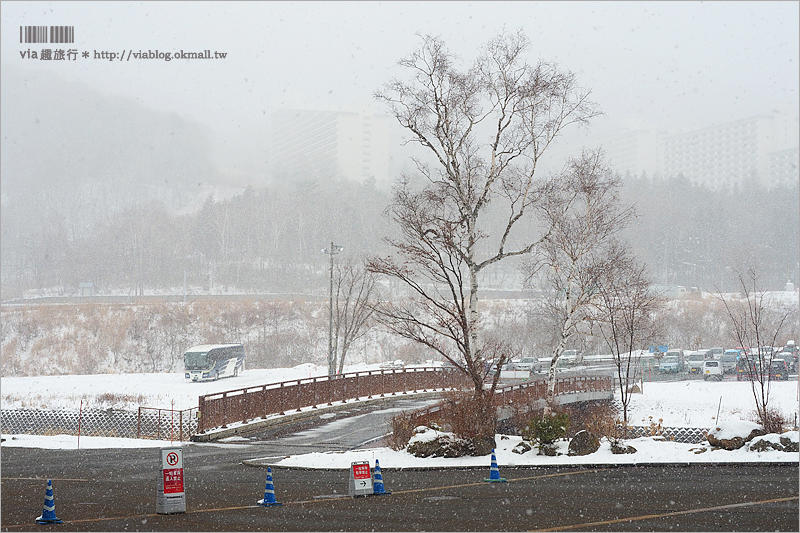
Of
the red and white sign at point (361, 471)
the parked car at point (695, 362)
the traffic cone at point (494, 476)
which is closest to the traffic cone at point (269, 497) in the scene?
the red and white sign at point (361, 471)

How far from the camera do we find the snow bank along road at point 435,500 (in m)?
11.6

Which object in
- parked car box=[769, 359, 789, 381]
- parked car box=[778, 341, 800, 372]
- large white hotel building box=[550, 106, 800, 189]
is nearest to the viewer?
parked car box=[769, 359, 789, 381]

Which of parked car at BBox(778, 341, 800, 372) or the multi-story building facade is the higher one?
the multi-story building facade

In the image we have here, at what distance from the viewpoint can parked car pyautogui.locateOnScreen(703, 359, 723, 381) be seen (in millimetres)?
57406

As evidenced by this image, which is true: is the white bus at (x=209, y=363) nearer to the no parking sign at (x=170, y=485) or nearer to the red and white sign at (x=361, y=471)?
the red and white sign at (x=361, y=471)

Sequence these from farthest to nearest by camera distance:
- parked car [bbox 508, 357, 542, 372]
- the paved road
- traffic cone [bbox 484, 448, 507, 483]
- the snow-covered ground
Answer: parked car [bbox 508, 357, 542, 372], the paved road, the snow-covered ground, traffic cone [bbox 484, 448, 507, 483]

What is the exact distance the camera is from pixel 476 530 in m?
11.1

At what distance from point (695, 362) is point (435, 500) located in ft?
174

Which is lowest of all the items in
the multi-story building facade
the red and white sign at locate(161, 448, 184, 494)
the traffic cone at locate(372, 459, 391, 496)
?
the traffic cone at locate(372, 459, 391, 496)

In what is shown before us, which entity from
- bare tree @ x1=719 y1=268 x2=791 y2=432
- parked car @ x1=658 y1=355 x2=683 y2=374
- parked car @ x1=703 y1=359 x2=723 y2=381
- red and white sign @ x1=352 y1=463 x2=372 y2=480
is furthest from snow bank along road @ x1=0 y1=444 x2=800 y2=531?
parked car @ x1=658 y1=355 x2=683 y2=374

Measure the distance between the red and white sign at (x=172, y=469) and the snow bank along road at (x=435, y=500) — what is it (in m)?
0.49

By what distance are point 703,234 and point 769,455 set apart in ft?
321

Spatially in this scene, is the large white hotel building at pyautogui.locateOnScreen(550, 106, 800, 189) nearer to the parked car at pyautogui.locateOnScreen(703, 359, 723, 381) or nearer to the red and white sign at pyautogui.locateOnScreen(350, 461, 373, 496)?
the parked car at pyautogui.locateOnScreen(703, 359, 723, 381)

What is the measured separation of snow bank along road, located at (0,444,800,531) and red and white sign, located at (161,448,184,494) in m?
0.49
